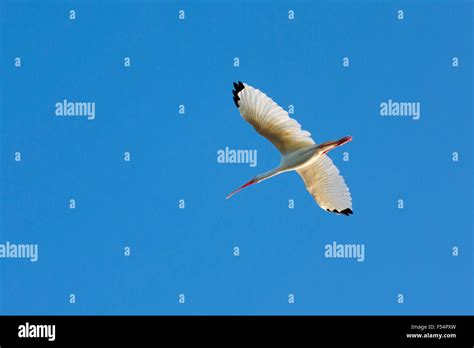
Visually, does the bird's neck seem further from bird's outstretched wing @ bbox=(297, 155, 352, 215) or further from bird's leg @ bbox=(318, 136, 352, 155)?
bird's leg @ bbox=(318, 136, 352, 155)

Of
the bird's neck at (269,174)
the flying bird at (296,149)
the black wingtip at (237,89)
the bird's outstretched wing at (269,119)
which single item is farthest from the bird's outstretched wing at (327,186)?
the black wingtip at (237,89)

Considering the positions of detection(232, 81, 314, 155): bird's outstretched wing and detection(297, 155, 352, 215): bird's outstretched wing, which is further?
detection(297, 155, 352, 215): bird's outstretched wing

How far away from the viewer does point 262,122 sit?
1264 cm

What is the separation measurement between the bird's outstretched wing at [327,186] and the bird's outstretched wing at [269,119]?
2.15 ft

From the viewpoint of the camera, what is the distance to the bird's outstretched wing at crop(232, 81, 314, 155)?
12.4 m

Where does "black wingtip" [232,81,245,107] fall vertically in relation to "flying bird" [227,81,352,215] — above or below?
above

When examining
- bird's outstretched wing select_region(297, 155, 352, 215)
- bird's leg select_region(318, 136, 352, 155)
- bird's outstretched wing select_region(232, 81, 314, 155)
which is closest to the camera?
bird's outstretched wing select_region(232, 81, 314, 155)

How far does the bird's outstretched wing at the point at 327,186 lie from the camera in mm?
13414

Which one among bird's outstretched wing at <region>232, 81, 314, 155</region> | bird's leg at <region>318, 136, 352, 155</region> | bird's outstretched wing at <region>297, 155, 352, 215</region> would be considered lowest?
bird's outstretched wing at <region>297, 155, 352, 215</region>

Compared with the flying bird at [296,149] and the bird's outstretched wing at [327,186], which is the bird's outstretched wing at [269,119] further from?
the bird's outstretched wing at [327,186]

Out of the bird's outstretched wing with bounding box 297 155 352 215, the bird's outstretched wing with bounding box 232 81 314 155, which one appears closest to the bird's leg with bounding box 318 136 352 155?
the bird's outstretched wing with bounding box 232 81 314 155
